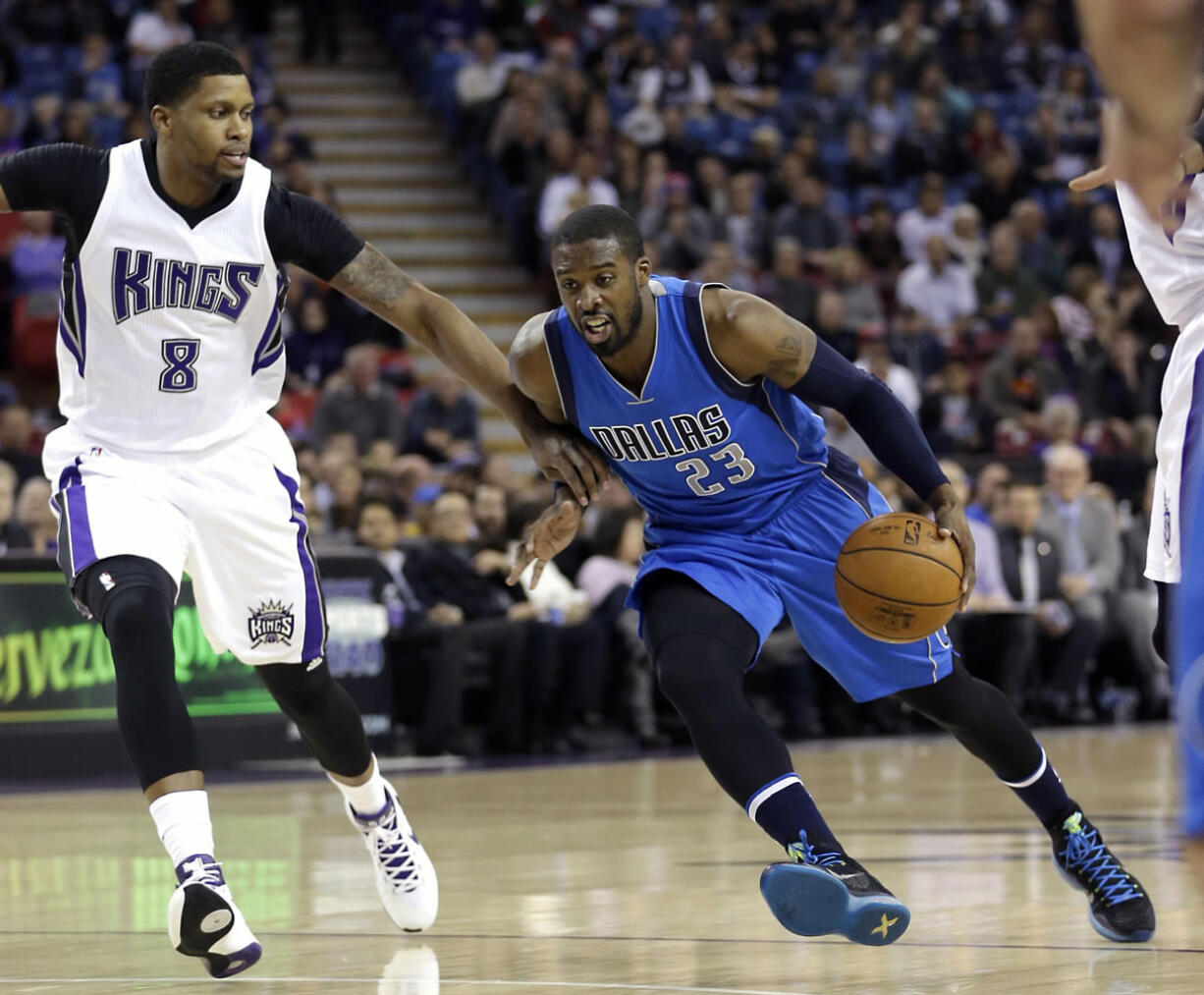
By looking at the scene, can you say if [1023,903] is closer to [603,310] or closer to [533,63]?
[603,310]

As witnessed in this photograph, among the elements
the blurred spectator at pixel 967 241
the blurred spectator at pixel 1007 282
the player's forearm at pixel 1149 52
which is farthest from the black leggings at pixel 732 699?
the blurred spectator at pixel 967 241

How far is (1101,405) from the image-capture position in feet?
51.4

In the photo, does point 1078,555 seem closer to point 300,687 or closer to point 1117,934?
point 1117,934

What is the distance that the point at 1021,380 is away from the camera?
15500mm

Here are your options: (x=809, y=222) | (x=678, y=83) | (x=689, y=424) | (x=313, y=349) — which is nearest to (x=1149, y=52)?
(x=689, y=424)

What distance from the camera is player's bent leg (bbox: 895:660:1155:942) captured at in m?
4.65

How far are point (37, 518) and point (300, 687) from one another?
551cm

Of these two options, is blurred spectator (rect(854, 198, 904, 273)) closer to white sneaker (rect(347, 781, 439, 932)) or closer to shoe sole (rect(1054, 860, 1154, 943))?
white sneaker (rect(347, 781, 439, 932))

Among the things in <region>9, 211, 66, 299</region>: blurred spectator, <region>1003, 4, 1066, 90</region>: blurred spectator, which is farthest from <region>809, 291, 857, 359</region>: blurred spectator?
<region>1003, 4, 1066, 90</region>: blurred spectator

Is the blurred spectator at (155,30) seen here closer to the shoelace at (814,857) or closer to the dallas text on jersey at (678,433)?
the dallas text on jersey at (678,433)

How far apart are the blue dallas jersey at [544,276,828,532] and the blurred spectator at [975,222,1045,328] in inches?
490

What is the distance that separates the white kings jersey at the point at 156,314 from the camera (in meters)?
4.68

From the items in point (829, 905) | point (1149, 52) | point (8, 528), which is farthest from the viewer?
point (8, 528)

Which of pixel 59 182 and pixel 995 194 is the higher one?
pixel 59 182
